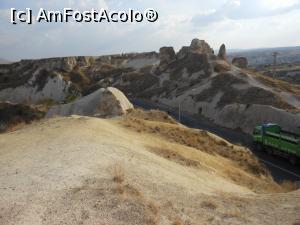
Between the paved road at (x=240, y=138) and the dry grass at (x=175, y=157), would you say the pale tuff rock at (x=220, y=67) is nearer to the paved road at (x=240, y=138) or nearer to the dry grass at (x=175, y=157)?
the paved road at (x=240, y=138)

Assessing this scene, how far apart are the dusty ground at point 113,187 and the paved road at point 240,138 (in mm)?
15133

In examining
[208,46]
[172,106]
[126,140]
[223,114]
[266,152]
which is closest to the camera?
[126,140]

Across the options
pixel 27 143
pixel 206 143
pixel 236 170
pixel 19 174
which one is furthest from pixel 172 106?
pixel 19 174

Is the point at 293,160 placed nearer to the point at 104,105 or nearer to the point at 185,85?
the point at 104,105

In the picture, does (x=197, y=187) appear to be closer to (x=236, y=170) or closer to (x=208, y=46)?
(x=236, y=170)

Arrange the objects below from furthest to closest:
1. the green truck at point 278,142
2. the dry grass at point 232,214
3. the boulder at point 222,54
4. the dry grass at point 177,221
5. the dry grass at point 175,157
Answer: the boulder at point 222,54
the green truck at point 278,142
the dry grass at point 175,157
the dry grass at point 232,214
the dry grass at point 177,221

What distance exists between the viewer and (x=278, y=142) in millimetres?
45031

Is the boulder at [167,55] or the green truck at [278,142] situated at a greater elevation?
the boulder at [167,55]

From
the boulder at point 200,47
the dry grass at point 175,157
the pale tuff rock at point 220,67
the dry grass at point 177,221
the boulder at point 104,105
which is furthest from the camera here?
the boulder at point 200,47

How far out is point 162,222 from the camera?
581 inches

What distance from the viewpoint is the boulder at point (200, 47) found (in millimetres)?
118119

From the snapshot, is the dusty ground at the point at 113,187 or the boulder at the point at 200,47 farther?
the boulder at the point at 200,47

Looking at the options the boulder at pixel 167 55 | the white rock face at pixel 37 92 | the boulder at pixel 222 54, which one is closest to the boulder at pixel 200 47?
the boulder at pixel 222 54

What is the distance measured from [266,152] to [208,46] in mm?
78229
